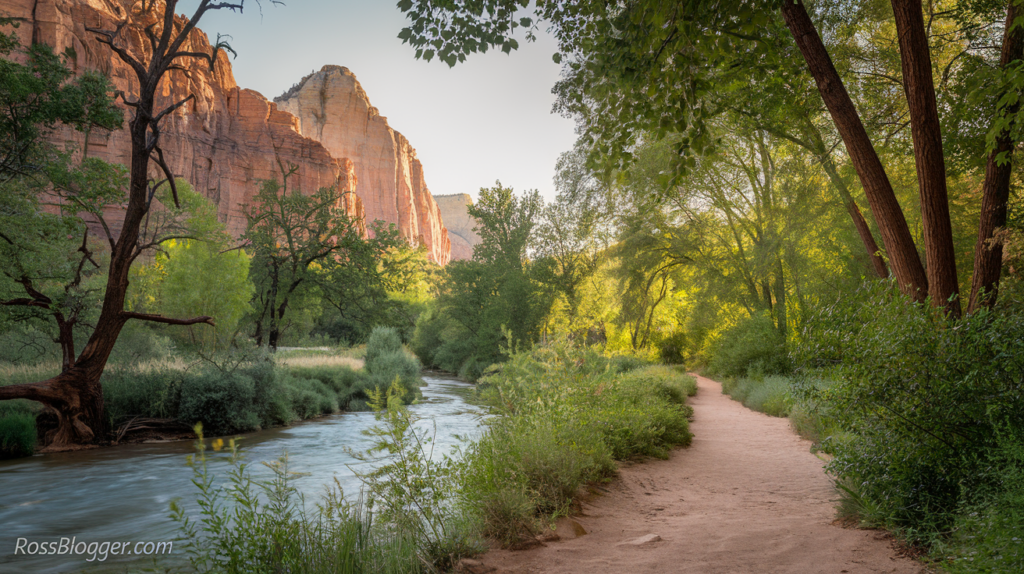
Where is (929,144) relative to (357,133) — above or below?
below

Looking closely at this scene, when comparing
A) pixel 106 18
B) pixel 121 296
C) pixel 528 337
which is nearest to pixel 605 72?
pixel 121 296

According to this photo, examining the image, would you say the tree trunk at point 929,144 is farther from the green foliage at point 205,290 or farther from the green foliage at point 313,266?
the green foliage at point 205,290

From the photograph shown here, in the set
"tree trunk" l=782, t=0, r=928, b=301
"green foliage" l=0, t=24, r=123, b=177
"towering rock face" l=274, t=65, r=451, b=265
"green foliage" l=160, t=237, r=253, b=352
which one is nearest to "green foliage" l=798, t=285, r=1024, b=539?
"tree trunk" l=782, t=0, r=928, b=301

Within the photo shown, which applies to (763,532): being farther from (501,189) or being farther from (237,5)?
(501,189)

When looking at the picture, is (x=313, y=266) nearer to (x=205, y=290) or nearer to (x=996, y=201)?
(x=205, y=290)

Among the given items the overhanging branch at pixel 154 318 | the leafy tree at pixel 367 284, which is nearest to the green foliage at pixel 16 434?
the overhanging branch at pixel 154 318

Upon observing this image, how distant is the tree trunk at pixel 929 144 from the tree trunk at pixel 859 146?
16 centimetres

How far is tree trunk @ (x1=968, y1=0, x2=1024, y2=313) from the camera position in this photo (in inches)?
195

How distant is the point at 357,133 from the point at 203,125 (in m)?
38.8

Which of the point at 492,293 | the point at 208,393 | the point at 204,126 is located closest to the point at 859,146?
the point at 208,393

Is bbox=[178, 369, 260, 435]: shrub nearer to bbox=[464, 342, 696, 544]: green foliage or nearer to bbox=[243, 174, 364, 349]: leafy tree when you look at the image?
bbox=[243, 174, 364, 349]: leafy tree

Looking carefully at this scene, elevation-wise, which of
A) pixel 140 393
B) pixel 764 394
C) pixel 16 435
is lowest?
pixel 16 435

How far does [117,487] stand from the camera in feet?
27.8

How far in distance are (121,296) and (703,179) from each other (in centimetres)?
1756
